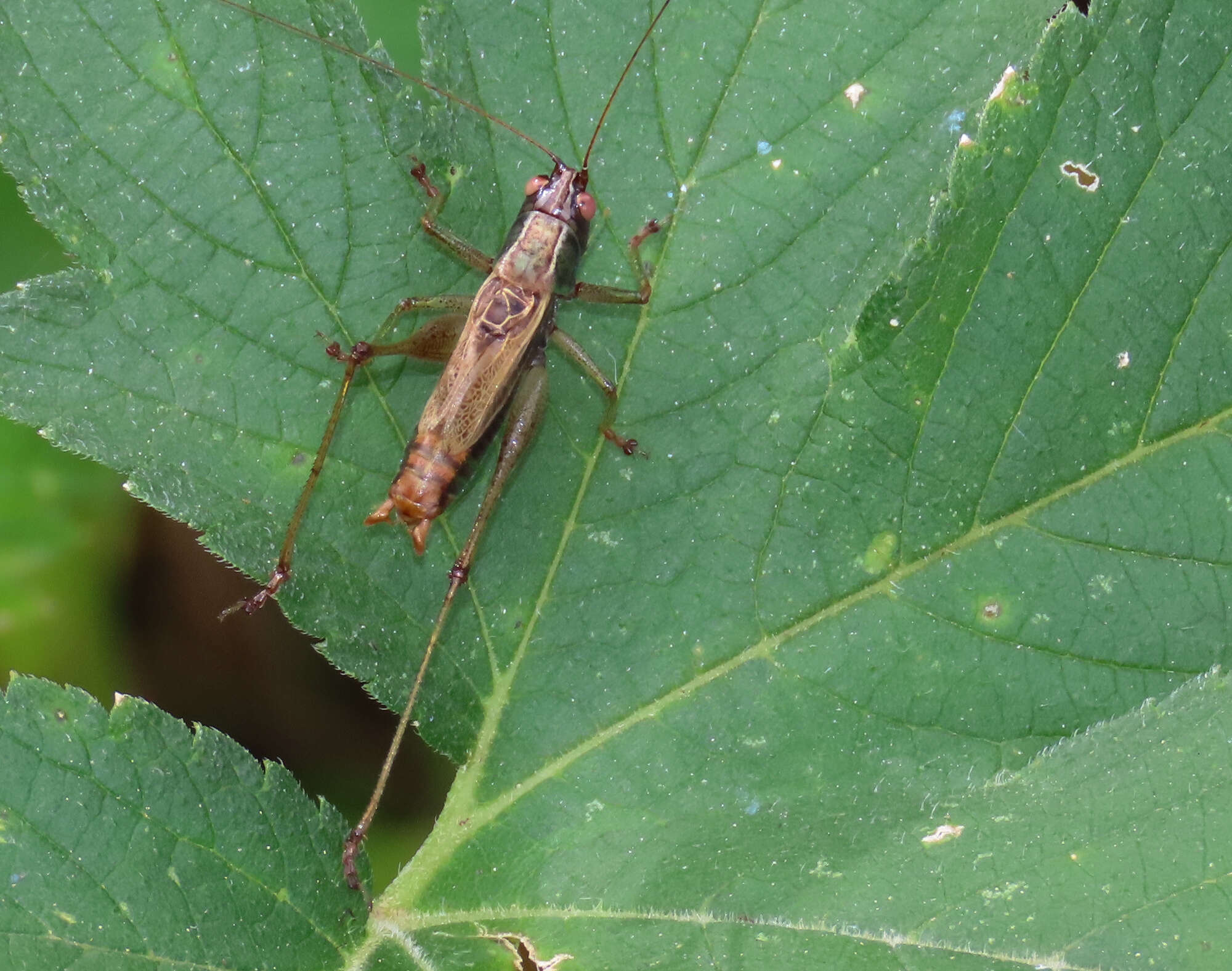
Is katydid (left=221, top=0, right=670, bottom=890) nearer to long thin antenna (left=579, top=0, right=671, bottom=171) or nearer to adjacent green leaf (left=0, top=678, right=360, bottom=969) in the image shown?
long thin antenna (left=579, top=0, right=671, bottom=171)

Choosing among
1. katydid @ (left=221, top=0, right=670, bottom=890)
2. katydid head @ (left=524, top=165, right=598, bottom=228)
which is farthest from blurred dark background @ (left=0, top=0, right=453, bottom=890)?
katydid head @ (left=524, top=165, right=598, bottom=228)

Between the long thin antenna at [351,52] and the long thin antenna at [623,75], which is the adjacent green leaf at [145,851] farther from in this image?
the long thin antenna at [623,75]

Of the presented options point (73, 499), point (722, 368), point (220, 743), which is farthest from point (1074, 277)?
point (73, 499)

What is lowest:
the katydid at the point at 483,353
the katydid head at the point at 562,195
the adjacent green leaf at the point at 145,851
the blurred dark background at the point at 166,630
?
the adjacent green leaf at the point at 145,851

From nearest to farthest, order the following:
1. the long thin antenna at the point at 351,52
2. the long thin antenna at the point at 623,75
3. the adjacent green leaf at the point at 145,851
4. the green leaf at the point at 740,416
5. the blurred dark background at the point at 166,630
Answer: the adjacent green leaf at the point at 145,851, the green leaf at the point at 740,416, the long thin antenna at the point at 351,52, the long thin antenna at the point at 623,75, the blurred dark background at the point at 166,630

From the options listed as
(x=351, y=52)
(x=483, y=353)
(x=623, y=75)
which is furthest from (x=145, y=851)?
(x=623, y=75)

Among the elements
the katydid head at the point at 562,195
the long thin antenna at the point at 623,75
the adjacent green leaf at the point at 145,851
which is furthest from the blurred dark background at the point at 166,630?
the long thin antenna at the point at 623,75

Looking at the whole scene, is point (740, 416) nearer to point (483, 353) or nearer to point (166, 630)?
point (483, 353)
